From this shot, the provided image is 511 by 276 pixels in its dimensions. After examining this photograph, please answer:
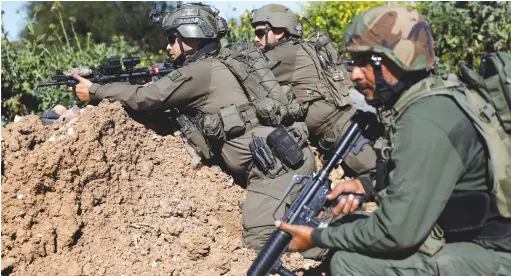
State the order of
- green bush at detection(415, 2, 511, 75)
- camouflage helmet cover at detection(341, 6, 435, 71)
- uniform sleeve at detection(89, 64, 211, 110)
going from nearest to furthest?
1. camouflage helmet cover at detection(341, 6, 435, 71)
2. uniform sleeve at detection(89, 64, 211, 110)
3. green bush at detection(415, 2, 511, 75)

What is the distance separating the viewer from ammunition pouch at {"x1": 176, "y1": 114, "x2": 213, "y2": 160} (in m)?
5.16

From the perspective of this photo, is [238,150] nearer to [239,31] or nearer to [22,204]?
[22,204]

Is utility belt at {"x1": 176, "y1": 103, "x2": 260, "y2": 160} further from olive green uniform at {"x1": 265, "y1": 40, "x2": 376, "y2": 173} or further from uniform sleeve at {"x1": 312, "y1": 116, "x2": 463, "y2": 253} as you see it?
uniform sleeve at {"x1": 312, "y1": 116, "x2": 463, "y2": 253}

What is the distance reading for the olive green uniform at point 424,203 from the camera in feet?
9.17

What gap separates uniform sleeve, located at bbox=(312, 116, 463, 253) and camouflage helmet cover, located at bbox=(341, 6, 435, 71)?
35 centimetres

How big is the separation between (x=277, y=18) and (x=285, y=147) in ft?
6.94

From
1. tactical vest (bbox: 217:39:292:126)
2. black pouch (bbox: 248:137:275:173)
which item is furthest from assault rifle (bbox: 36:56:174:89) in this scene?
black pouch (bbox: 248:137:275:173)

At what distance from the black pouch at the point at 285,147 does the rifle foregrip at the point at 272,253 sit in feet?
5.17

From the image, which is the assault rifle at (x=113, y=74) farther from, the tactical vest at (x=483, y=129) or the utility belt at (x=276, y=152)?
the tactical vest at (x=483, y=129)

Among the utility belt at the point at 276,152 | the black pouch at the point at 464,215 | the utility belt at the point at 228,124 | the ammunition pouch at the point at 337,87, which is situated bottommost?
the ammunition pouch at the point at 337,87

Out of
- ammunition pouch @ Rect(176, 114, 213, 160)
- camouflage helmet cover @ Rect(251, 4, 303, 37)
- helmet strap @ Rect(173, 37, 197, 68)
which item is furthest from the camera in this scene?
camouflage helmet cover @ Rect(251, 4, 303, 37)

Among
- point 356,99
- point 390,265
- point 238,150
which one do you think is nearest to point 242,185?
point 238,150

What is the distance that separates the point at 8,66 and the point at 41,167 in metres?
4.31

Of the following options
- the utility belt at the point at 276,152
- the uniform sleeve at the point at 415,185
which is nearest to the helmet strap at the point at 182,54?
the utility belt at the point at 276,152
